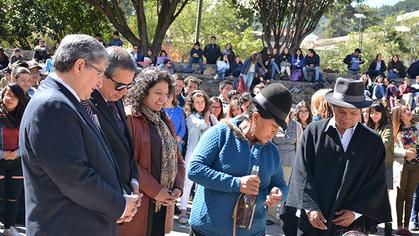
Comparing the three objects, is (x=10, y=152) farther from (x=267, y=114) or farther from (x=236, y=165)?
(x=267, y=114)

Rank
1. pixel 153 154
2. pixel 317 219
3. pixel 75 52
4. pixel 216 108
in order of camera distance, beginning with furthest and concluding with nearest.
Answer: pixel 216 108 < pixel 317 219 < pixel 153 154 < pixel 75 52

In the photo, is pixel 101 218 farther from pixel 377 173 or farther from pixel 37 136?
pixel 377 173

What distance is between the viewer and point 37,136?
2.88 m

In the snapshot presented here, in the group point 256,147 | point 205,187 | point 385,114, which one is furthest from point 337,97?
point 385,114

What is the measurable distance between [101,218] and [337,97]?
2.24 m

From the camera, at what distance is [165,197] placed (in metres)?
4.30

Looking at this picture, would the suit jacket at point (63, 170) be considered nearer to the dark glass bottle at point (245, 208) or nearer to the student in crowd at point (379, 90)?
the dark glass bottle at point (245, 208)

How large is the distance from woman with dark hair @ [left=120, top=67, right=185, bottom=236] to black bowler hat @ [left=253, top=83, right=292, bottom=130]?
36.0 inches

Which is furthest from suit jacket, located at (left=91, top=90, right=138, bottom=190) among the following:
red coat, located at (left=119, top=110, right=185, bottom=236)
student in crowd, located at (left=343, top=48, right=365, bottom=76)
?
student in crowd, located at (left=343, top=48, right=365, bottom=76)

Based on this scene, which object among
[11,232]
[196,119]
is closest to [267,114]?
[11,232]

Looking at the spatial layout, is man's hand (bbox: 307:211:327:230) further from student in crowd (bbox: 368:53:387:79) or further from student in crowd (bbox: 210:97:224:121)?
student in crowd (bbox: 368:53:387:79)

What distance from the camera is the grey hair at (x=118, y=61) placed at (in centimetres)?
398

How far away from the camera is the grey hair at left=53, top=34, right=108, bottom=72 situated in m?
3.06

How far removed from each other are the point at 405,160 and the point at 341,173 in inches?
157
